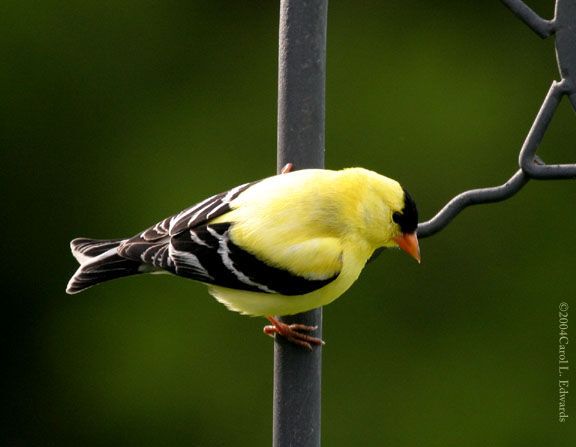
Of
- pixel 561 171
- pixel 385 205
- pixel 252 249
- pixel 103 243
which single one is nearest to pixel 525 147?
pixel 561 171

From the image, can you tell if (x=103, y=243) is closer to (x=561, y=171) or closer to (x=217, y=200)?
(x=217, y=200)

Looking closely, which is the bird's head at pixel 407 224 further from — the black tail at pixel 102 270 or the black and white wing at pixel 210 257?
the black tail at pixel 102 270

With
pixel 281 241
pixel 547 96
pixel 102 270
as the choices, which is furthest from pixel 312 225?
pixel 547 96

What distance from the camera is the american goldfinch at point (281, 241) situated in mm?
2070

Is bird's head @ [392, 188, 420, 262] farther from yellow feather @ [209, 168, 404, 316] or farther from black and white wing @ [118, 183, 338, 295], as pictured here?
black and white wing @ [118, 183, 338, 295]

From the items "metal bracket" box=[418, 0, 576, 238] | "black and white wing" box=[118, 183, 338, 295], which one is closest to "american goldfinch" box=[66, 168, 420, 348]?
"black and white wing" box=[118, 183, 338, 295]

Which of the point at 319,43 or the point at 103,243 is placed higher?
the point at 319,43

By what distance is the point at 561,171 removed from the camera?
165 centimetres

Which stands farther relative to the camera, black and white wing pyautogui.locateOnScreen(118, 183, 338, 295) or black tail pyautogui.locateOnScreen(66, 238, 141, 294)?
black tail pyautogui.locateOnScreen(66, 238, 141, 294)

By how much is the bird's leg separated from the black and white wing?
123mm

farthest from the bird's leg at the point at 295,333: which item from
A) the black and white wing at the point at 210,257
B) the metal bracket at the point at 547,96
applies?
the metal bracket at the point at 547,96

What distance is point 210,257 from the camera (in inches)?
82.3

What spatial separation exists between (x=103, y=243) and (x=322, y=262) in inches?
24.7

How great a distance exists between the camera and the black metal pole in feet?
6.39
